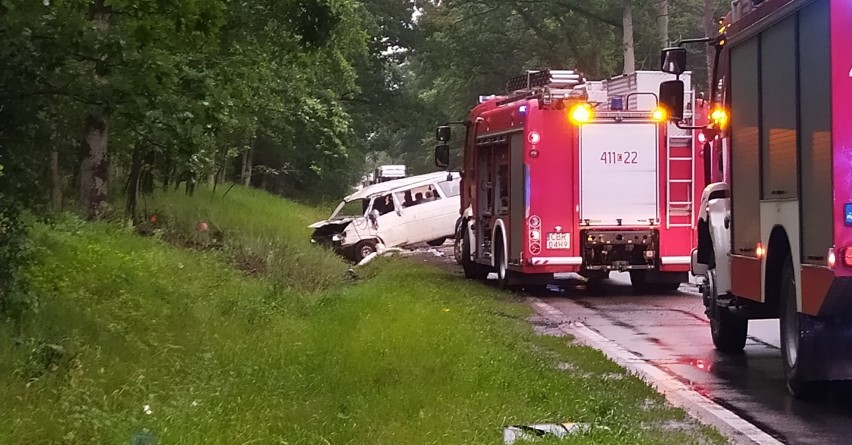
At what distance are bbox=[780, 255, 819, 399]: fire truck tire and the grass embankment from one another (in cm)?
117

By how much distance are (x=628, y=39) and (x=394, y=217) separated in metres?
12.7

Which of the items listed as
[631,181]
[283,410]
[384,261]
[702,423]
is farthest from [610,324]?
[384,261]

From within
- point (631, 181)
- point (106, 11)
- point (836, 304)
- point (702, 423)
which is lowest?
point (702, 423)

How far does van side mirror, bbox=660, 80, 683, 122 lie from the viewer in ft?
36.2

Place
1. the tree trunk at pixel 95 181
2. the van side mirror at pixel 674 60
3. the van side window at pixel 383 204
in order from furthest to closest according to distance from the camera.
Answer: the van side window at pixel 383 204, the tree trunk at pixel 95 181, the van side mirror at pixel 674 60

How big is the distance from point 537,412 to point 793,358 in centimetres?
237

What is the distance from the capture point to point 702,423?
767cm

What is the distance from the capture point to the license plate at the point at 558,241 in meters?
16.5

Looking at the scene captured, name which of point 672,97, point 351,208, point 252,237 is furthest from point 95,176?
point 351,208

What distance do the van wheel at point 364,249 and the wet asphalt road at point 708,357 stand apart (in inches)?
333

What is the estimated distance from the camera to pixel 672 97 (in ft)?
36.2

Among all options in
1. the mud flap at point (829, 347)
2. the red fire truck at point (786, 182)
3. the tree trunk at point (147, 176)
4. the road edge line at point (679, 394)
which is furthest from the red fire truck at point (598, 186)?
the mud flap at point (829, 347)

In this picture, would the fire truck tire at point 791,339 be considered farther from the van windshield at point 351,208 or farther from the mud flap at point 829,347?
the van windshield at point 351,208

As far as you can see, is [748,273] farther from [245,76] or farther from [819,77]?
[245,76]
